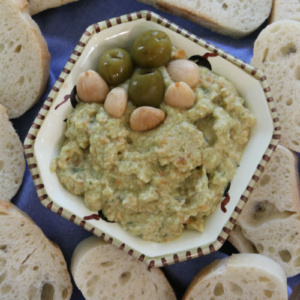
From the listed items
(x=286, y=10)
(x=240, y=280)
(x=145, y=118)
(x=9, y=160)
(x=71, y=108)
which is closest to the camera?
(x=145, y=118)

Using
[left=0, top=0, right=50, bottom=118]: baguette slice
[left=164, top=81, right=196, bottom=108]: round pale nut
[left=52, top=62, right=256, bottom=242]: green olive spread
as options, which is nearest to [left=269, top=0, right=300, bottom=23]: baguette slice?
[left=52, top=62, right=256, bottom=242]: green olive spread

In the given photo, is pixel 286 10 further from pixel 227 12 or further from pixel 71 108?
pixel 71 108

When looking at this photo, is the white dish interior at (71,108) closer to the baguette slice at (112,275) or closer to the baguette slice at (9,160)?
the baguette slice at (112,275)

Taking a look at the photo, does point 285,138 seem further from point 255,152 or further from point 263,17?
point 263,17

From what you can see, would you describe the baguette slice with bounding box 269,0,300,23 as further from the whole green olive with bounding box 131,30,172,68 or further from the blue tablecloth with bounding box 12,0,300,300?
the whole green olive with bounding box 131,30,172,68

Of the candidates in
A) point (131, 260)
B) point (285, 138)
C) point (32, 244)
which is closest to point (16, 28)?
point (32, 244)

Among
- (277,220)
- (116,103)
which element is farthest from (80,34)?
(277,220)
